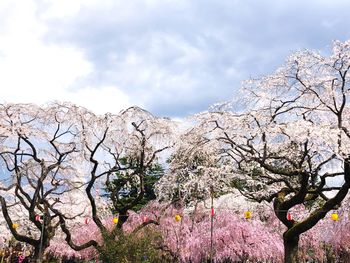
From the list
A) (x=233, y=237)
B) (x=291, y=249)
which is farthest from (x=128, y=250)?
(x=233, y=237)

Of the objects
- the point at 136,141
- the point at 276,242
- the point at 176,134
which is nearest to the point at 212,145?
the point at 176,134

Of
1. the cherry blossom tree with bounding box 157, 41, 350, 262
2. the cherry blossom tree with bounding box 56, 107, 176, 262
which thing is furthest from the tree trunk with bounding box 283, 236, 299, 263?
the cherry blossom tree with bounding box 56, 107, 176, 262

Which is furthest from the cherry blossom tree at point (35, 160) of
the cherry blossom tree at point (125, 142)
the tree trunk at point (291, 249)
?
the tree trunk at point (291, 249)

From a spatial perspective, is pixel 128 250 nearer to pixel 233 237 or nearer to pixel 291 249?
pixel 291 249

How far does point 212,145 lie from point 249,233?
474cm

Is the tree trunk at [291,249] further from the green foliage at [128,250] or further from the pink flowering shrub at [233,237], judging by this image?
the pink flowering shrub at [233,237]

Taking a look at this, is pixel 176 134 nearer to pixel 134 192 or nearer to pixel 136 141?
pixel 136 141

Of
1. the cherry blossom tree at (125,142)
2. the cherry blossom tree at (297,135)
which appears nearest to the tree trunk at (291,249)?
the cherry blossom tree at (297,135)

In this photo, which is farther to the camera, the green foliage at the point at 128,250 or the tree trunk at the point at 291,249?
the green foliage at the point at 128,250

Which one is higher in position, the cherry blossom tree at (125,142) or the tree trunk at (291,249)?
the cherry blossom tree at (125,142)

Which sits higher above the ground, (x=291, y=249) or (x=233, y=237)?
(x=233, y=237)

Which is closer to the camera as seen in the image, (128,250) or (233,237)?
(128,250)

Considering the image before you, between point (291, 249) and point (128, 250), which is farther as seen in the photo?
point (128, 250)

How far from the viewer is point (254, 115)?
12117 mm
